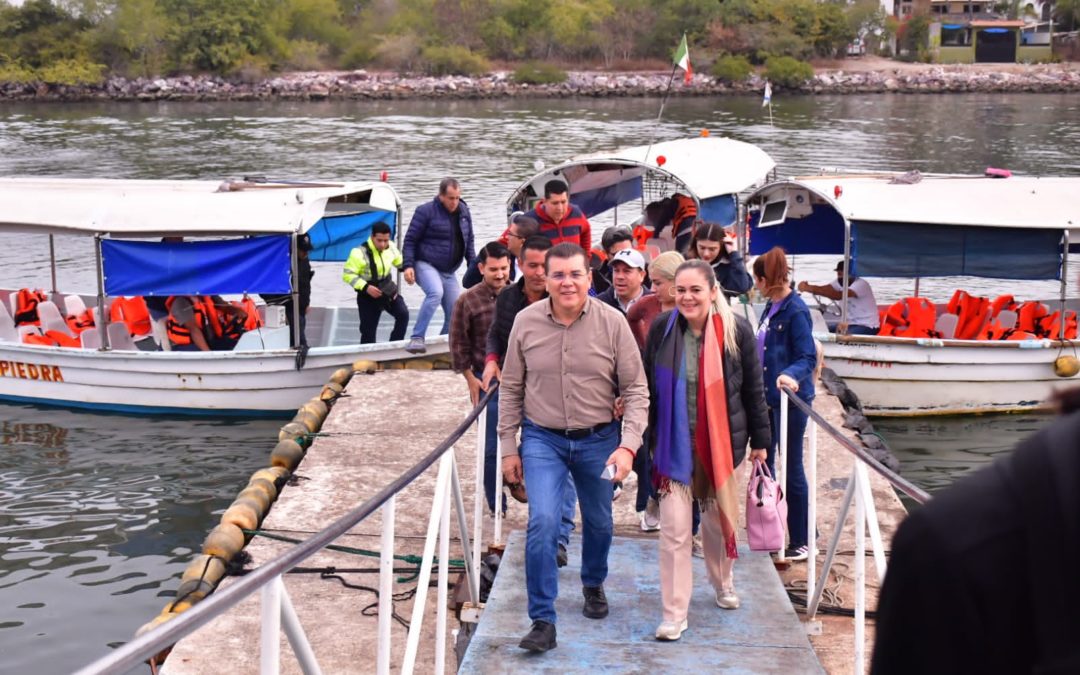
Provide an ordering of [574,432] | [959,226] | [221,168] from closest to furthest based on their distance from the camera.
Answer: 1. [574,432]
2. [959,226]
3. [221,168]

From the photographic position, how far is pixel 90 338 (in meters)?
15.2

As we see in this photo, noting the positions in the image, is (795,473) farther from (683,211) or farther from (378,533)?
(683,211)

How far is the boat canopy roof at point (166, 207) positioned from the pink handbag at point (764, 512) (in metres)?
8.29

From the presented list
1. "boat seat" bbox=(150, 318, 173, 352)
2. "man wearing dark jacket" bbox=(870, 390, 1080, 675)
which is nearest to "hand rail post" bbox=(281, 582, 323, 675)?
"man wearing dark jacket" bbox=(870, 390, 1080, 675)

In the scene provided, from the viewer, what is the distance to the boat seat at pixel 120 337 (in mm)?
15055

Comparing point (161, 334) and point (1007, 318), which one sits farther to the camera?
point (1007, 318)

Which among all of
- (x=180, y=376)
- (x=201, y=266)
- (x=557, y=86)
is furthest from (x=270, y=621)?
(x=557, y=86)

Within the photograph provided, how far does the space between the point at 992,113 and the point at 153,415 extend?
56.5 meters

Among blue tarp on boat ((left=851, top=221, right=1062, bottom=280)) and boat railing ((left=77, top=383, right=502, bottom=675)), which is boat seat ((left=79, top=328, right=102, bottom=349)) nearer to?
blue tarp on boat ((left=851, top=221, right=1062, bottom=280))

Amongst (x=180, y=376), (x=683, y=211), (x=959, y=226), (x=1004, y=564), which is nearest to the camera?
(x=1004, y=564)

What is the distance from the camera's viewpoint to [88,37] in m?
92.4

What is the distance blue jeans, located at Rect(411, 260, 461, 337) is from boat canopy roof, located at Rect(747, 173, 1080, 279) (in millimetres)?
4381

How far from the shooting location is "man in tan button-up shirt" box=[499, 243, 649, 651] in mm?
5918

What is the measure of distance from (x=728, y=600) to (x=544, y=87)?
250 ft
